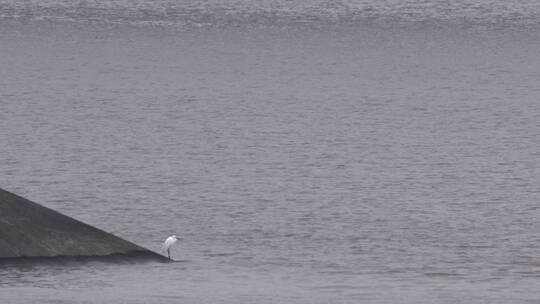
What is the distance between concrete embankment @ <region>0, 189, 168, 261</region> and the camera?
35969mm

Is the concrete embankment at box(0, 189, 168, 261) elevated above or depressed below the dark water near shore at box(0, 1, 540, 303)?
below

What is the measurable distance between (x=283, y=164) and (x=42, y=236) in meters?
27.5

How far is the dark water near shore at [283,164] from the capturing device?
37.8 metres

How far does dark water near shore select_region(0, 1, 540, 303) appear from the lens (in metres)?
37.8

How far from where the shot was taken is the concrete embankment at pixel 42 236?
36.0 m

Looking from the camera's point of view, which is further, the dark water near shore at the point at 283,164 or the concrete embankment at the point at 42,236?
the dark water near shore at the point at 283,164

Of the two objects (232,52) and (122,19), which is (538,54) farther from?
(122,19)

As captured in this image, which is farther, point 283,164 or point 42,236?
point 283,164

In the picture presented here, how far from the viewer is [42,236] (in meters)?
36.3

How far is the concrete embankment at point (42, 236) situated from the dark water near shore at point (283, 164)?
0.64 metres

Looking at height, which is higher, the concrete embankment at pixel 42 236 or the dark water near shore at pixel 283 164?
the dark water near shore at pixel 283 164

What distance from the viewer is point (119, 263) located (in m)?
37.4

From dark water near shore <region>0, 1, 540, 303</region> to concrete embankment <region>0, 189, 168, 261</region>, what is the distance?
2.09 feet

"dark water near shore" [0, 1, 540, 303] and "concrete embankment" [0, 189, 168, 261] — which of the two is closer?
"concrete embankment" [0, 189, 168, 261]
